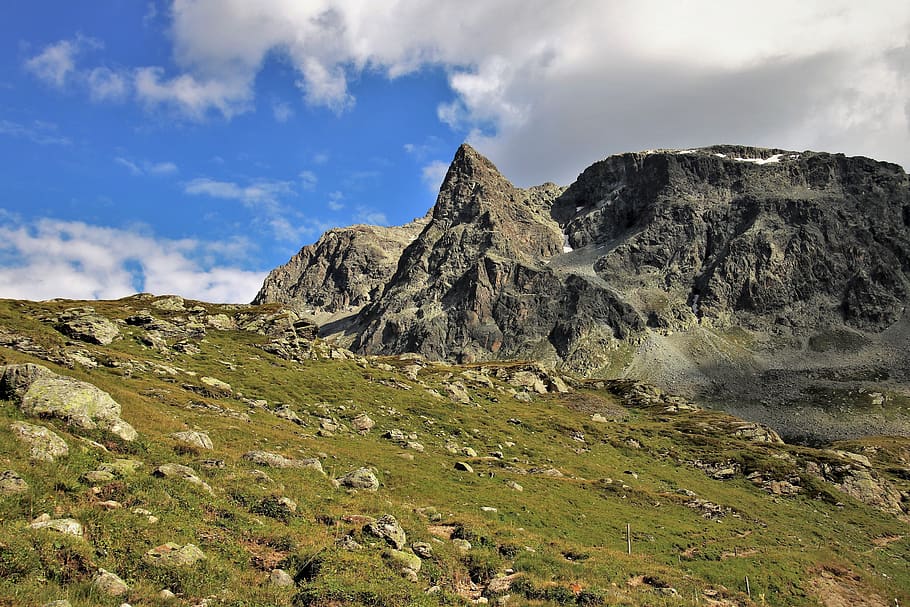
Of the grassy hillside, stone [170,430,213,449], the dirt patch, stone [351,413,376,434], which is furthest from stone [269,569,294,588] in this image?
stone [351,413,376,434]

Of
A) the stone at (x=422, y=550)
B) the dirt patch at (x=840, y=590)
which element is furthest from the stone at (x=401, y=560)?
the dirt patch at (x=840, y=590)

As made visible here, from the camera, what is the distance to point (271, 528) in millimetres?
18641

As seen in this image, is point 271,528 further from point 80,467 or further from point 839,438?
point 839,438

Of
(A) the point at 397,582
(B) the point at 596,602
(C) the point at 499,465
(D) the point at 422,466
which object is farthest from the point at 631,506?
(A) the point at 397,582

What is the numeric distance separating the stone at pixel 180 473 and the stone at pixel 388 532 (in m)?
6.69

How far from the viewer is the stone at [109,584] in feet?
38.7

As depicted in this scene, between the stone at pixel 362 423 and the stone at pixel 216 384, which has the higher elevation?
the stone at pixel 216 384

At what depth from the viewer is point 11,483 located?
565 inches

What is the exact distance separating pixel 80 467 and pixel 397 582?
1181cm

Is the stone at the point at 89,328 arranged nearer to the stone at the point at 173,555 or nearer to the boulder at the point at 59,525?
the boulder at the point at 59,525

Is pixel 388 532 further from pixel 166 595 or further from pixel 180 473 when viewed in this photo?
pixel 166 595


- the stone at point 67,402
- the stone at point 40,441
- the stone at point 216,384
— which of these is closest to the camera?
the stone at point 40,441

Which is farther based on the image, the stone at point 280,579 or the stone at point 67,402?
the stone at point 67,402

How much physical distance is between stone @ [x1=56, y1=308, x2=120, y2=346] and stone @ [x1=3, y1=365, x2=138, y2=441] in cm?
3887
